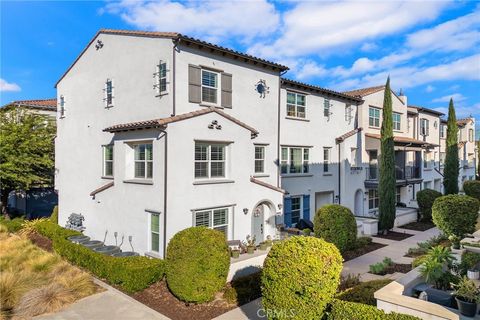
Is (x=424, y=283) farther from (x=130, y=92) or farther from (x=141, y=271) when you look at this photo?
(x=130, y=92)

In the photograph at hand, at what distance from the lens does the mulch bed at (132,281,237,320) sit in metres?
10.0

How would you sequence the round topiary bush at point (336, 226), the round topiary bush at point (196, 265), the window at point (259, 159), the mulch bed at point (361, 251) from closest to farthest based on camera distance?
the round topiary bush at point (196, 265), the round topiary bush at point (336, 226), the mulch bed at point (361, 251), the window at point (259, 159)

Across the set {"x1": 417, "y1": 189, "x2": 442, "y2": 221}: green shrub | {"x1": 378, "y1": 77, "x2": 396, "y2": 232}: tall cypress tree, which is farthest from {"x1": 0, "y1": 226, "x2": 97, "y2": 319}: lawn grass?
{"x1": 417, "y1": 189, "x2": 442, "y2": 221}: green shrub

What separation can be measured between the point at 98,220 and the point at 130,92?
7.25 meters

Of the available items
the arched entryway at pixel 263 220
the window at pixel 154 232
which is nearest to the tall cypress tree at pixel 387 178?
the arched entryway at pixel 263 220

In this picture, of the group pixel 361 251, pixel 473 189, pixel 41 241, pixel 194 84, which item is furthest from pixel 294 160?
pixel 473 189

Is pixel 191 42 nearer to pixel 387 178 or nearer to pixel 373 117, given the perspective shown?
pixel 387 178

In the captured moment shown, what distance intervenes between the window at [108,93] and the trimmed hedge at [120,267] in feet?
25.7

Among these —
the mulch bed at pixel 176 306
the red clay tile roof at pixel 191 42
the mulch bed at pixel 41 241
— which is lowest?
the mulch bed at pixel 176 306

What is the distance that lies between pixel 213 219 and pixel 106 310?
5793 millimetres

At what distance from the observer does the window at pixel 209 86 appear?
605 inches

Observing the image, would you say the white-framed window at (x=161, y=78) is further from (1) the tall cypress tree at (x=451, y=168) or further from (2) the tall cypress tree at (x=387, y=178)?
(1) the tall cypress tree at (x=451, y=168)

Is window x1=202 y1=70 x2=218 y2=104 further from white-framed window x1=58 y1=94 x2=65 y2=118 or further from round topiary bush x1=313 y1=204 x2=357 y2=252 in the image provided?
white-framed window x1=58 y1=94 x2=65 y2=118

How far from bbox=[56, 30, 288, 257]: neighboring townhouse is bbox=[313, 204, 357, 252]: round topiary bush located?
250 cm
